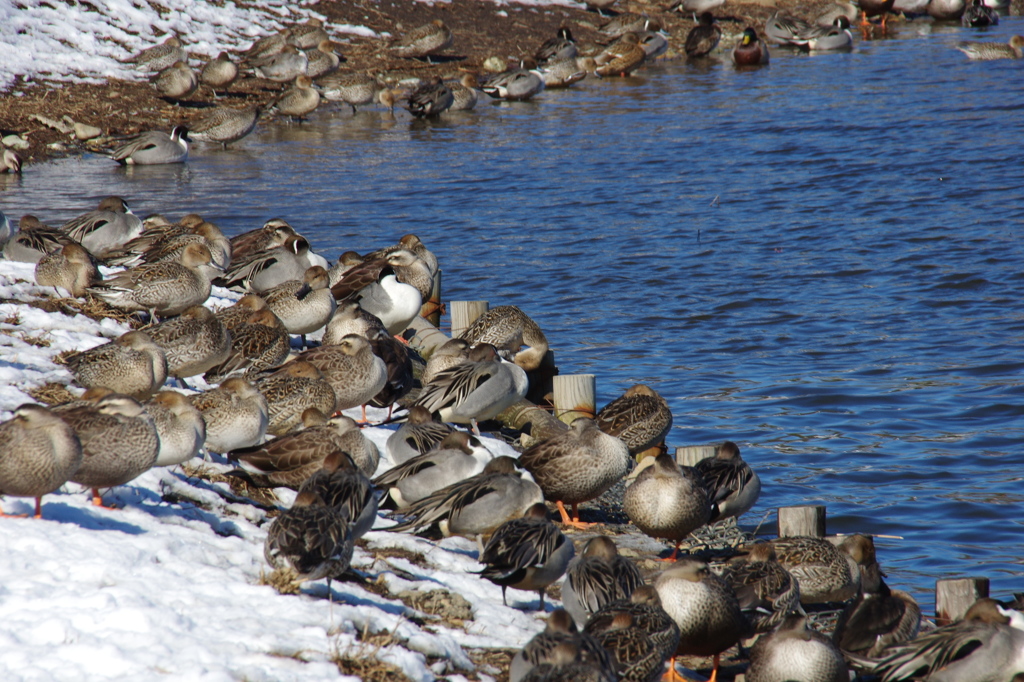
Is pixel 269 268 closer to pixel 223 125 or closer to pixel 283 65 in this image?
pixel 223 125

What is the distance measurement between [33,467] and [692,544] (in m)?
5.11

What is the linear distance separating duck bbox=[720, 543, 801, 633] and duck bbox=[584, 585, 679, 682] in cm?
86

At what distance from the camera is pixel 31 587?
5.07m

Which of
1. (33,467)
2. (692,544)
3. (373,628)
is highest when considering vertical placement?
(33,467)

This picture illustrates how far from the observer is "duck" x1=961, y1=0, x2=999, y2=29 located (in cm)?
3866

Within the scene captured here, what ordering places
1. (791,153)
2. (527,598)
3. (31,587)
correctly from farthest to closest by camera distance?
1. (791,153)
2. (527,598)
3. (31,587)

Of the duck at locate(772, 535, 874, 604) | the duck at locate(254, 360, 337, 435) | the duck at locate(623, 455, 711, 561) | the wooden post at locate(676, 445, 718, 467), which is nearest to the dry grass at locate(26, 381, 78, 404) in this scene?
the duck at locate(254, 360, 337, 435)

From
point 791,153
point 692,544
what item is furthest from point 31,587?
point 791,153

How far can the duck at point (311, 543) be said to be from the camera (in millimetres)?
5559

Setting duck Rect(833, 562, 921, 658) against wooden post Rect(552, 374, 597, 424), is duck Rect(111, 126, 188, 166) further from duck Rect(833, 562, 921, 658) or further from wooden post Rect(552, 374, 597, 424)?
duck Rect(833, 562, 921, 658)

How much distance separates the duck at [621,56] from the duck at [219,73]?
12647mm

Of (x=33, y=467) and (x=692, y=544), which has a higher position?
(x=33, y=467)

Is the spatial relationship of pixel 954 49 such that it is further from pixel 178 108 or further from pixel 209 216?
pixel 209 216

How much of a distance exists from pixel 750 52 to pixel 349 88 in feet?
44.6
